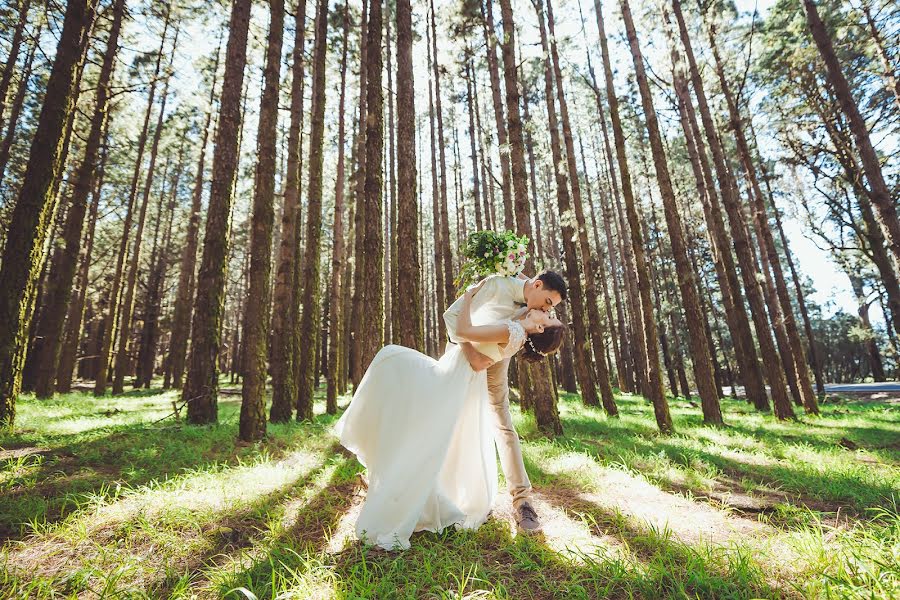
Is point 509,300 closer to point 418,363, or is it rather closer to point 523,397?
point 418,363

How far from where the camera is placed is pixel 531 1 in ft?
35.2

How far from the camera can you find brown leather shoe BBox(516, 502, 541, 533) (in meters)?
3.36

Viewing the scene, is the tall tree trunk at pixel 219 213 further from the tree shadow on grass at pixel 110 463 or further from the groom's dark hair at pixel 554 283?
the groom's dark hair at pixel 554 283

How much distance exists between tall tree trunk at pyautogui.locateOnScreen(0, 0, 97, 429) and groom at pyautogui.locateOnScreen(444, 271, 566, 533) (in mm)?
6467

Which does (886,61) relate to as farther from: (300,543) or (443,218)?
(300,543)

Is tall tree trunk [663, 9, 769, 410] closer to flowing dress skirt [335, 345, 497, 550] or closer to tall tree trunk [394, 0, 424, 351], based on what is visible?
tall tree trunk [394, 0, 424, 351]

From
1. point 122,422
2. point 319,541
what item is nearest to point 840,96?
point 319,541

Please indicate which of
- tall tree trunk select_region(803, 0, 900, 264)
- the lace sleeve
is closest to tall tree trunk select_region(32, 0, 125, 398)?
the lace sleeve

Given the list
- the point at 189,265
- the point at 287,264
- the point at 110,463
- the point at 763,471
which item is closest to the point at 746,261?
the point at 763,471

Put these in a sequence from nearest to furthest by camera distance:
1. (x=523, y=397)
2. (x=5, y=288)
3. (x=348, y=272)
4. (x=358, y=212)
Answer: (x=5, y=288), (x=523, y=397), (x=358, y=212), (x=348, y=272)

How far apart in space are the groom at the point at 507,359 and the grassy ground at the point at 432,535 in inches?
11.0

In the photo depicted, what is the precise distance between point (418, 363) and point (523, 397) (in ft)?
23.2

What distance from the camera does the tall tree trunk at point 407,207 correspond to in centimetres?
564

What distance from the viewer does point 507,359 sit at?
3.73 m
